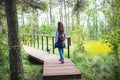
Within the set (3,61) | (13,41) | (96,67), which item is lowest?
(96,67)

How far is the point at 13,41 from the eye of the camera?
5.67 meters

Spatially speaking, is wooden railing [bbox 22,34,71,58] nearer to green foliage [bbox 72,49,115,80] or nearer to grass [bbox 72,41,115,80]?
grass [bbox 72,41,115,80]

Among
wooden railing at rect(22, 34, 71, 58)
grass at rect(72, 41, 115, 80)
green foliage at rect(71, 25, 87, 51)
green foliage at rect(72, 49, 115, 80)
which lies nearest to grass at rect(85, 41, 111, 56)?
grass at rect(72, 41, 115, 80)

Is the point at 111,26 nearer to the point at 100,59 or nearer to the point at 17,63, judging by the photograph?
the point at 100,59

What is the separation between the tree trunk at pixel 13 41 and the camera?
18.2ft

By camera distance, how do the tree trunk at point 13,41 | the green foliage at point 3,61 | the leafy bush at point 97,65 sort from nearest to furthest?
the tree trunk at point 13,41
the green foliage at point 3,61
the leafy bush at point 97,65

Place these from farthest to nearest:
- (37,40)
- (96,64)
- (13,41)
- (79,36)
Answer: (37,40) < (79,36) < (96,64) < (13,41)

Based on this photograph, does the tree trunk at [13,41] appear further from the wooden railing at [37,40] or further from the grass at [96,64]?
the wooden railing at [37,40]

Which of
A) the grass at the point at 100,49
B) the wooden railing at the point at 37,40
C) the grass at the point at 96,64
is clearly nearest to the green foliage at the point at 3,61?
the wooden railing at the point at 37,40

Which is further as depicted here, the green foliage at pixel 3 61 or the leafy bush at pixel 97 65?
the leafy bush at pixel 97 65

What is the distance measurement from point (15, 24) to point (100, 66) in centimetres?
378

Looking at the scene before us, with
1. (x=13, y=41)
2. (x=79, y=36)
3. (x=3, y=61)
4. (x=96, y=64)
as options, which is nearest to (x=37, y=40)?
(x=79, y=36)

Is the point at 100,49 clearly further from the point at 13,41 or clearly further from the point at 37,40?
the point at 37,40

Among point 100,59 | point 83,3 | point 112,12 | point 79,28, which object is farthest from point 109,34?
point 83,3
